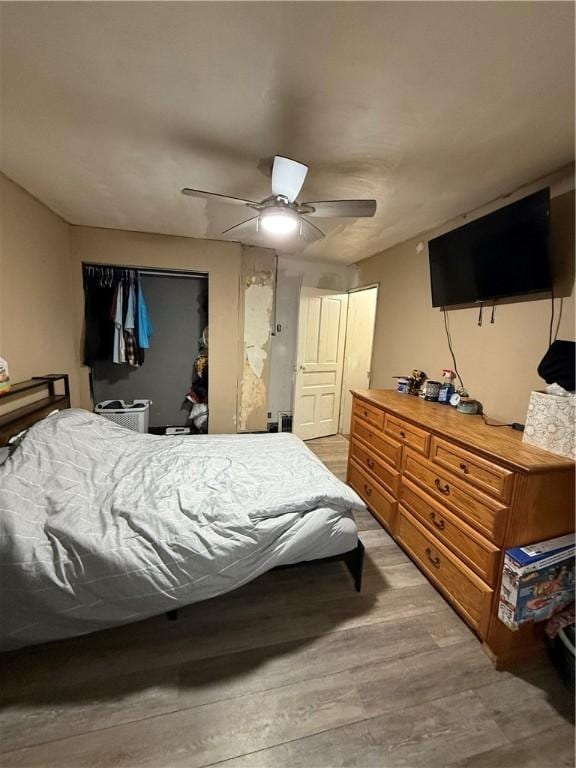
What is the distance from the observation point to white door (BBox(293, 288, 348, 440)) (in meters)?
3.79

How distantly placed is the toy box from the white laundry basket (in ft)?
10.5

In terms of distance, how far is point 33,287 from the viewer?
2400mm

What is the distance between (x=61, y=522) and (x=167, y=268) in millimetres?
2688

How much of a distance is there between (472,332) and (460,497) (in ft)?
3.99

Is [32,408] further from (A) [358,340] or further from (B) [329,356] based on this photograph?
(A) [358,340]

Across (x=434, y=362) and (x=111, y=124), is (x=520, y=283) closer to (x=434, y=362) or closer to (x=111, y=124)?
(x=434, y=362)

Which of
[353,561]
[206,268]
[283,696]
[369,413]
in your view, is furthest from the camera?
[206,268]

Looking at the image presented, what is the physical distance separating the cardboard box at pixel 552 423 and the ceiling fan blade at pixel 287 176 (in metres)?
1.59

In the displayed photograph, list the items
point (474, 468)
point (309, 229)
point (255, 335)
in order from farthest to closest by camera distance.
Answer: point (255, 335), point (309, 229), point (474, 468)

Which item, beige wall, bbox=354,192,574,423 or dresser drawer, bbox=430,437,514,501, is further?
beige wall, bbox=354,192,574,423

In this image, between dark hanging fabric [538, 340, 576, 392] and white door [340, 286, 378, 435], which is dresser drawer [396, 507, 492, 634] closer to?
dark hanging fabric [538, 340, 576, 392]

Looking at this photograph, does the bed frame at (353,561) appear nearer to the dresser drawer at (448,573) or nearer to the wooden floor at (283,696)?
the wooden floor at (283,696)

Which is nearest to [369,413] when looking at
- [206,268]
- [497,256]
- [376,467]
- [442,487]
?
[376,467]

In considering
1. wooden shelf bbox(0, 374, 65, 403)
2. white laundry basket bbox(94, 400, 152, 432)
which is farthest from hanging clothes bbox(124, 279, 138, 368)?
wooden shelf bbox(0, 374, 65, 403)
